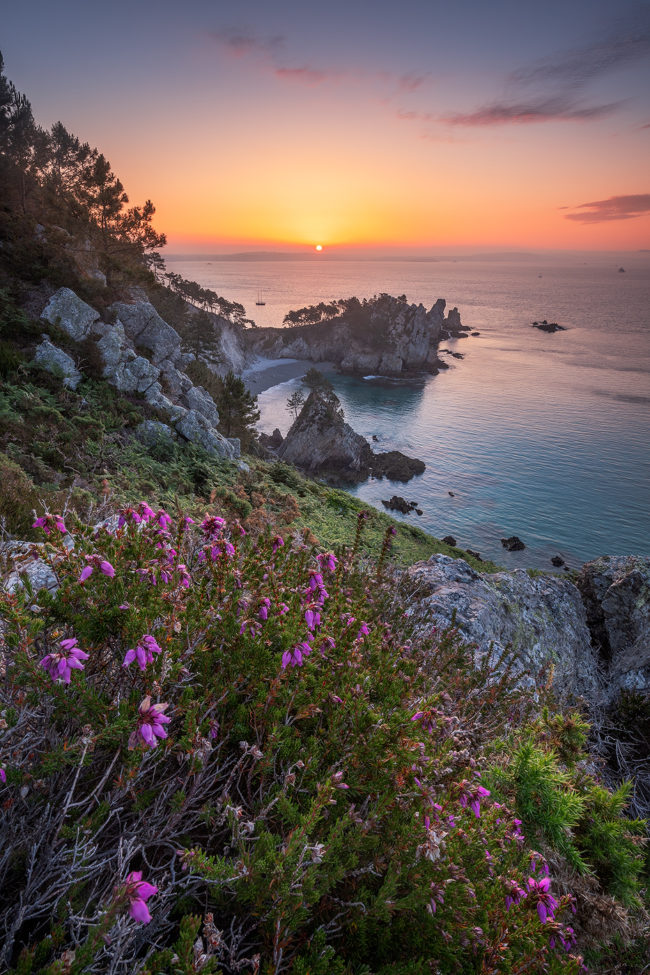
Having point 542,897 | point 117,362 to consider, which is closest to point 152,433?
point 117,362

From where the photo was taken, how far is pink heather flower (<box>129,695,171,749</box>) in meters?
1.61

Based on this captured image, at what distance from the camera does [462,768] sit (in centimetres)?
290

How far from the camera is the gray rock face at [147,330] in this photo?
25.6m

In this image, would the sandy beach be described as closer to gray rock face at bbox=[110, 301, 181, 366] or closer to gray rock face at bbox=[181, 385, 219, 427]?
gray rock face at bbox=[110, 301, 181, 366]

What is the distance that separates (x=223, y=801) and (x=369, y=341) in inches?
4364

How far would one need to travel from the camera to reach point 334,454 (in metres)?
52.7

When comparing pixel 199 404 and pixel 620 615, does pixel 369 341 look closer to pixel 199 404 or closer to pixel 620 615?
pixel 199 404

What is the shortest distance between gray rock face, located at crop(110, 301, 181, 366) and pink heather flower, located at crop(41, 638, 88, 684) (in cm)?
2665

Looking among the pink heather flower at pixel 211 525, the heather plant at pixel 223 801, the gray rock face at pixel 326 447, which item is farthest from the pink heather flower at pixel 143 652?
the gray rock face at pixel 326 447

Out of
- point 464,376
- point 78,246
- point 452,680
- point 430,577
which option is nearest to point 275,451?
point 78,246

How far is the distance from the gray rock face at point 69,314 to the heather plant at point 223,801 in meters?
20.5

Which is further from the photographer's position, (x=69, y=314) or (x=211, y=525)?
(x=69, y=314)

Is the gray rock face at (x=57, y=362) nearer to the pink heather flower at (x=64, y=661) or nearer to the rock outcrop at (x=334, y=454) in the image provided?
the pink heather flower at (x=64, y=661)

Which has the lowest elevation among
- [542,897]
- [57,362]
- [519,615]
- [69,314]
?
Result: [519,615]
